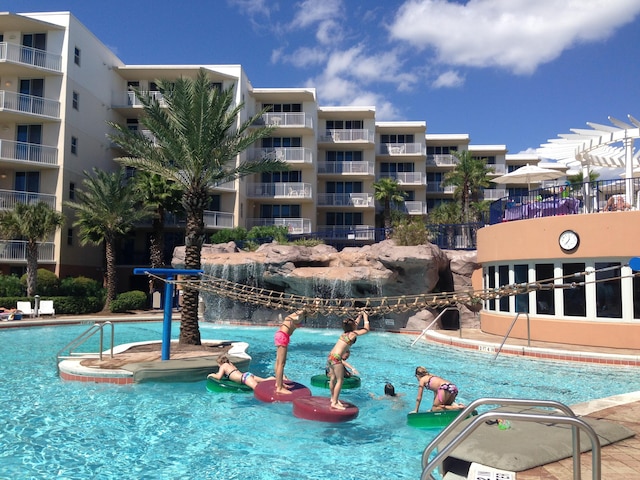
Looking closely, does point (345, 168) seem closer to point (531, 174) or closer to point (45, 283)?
point (531, 174)

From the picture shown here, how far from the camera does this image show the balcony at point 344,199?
4401 cm

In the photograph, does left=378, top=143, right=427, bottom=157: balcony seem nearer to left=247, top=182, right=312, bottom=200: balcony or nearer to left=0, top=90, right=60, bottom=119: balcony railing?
left=247, top=182, right=312, bottom=200: balcony

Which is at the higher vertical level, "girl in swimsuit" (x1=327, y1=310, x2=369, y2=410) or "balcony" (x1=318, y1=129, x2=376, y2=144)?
"balcony" (x1=318, y1=129, x2=376, y2=144)

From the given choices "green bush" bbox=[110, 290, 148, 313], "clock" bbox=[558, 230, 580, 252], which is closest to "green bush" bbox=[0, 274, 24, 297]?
"green bush" bbox=[110, 290, 148, 313]

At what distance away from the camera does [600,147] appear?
21.7 meters

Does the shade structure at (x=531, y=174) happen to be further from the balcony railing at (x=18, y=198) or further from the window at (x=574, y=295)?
→ the balcony railing at (x=18, y=198)

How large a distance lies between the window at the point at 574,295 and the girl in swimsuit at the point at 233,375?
10824 mm

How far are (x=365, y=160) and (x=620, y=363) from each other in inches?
1308

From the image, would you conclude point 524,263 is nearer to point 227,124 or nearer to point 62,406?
point 227,124

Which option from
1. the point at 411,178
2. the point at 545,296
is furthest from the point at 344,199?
the point at 545,296

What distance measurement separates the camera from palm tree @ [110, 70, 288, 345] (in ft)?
51.5

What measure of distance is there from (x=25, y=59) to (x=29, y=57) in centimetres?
28

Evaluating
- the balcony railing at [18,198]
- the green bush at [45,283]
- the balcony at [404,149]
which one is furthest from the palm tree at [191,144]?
the balcony at [404,149]

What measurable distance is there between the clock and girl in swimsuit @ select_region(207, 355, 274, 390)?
1089 cm
